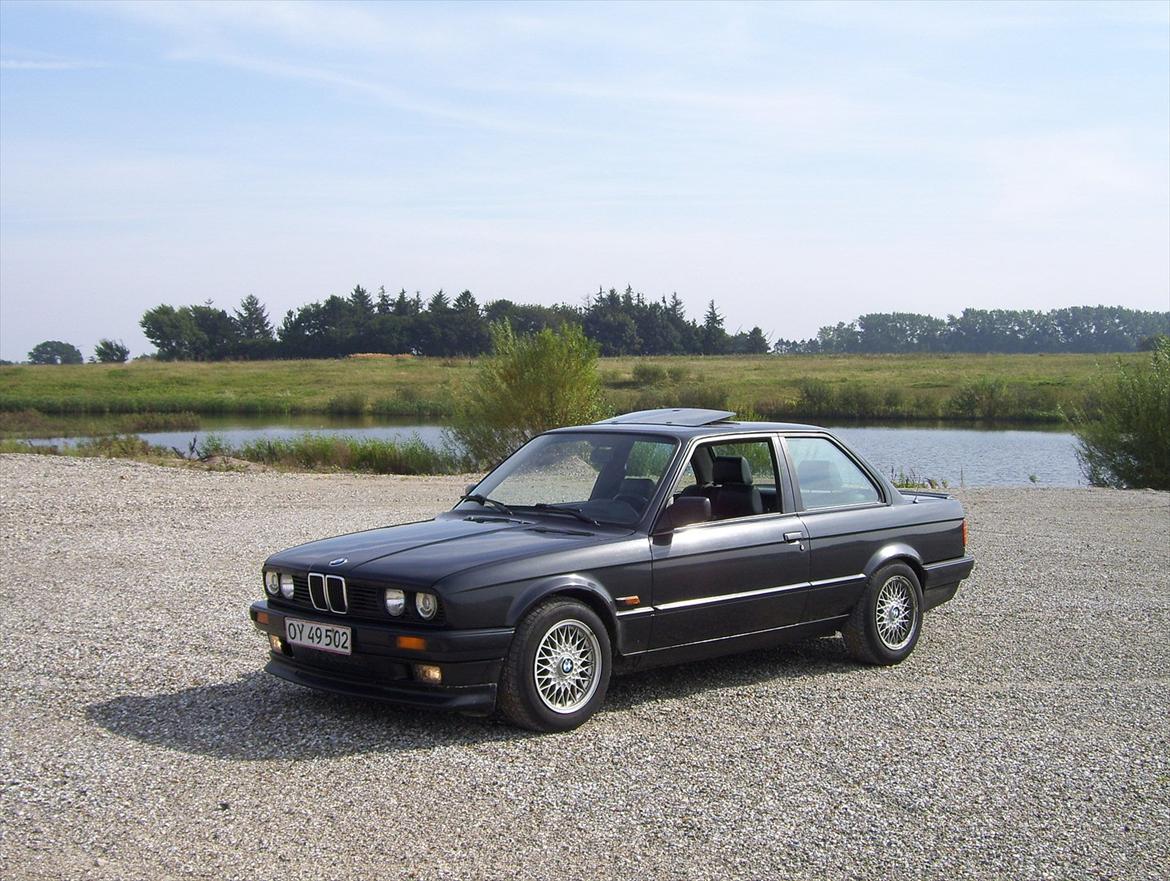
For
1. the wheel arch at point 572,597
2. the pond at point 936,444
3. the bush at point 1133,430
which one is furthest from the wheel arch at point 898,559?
the bush at point 1133,430

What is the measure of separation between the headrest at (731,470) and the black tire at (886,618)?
1.12 meters

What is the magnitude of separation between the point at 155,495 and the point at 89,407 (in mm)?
39433

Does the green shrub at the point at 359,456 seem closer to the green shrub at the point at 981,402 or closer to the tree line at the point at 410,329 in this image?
the green shrub at the point at 981,402

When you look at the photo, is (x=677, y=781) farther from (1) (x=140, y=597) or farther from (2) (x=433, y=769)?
(1) (x=140, y=597)

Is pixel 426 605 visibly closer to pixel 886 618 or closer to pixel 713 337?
pixel 886 618

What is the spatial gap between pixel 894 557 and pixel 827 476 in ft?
2.29

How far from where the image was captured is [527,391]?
2862 cm

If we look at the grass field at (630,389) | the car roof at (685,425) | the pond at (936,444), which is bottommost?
the pond at (936,444)

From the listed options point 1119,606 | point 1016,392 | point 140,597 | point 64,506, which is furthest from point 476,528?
point 1016,392

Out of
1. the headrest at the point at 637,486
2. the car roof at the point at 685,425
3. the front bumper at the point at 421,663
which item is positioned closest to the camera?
the front bumper at the point at 421,663

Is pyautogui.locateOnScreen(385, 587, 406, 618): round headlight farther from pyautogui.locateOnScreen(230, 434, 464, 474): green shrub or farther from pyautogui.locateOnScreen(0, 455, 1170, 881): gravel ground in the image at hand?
pyautogui.locateOnScreen(230, 434, 464, 474): green shrub

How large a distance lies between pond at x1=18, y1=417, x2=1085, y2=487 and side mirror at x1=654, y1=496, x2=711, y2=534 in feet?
64.6

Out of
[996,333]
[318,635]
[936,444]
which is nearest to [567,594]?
[318,635]

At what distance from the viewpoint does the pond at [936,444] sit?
2933 centimetres
